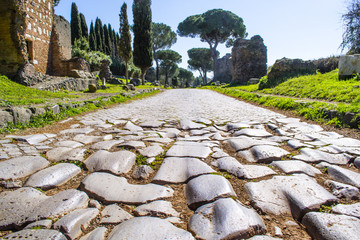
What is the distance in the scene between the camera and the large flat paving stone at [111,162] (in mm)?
1918

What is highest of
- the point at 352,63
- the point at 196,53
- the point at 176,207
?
the point at 196,53

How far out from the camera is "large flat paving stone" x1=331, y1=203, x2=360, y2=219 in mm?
1296

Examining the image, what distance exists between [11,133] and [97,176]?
6.65 feet

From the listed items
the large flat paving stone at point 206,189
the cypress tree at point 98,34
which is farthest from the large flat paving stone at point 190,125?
the cypress tree at point 98,34

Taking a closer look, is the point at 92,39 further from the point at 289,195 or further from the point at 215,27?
the point at 289,195

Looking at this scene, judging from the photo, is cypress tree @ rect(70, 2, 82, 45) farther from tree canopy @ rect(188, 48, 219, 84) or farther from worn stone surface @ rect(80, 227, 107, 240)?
worn stone surface @ rect(80, 227, 107, 240)

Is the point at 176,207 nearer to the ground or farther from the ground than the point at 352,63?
nearer to the ground

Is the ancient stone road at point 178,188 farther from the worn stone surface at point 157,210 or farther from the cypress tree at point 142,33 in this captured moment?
the cypress tree at point 142,33

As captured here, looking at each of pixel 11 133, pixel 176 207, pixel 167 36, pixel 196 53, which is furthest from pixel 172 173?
pixel 196 53

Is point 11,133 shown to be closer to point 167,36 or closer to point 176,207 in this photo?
point 176,207

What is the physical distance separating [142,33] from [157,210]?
912 inches

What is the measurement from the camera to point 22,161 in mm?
1957

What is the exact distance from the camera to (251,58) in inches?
676

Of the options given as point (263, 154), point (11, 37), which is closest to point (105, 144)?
point (263, 154)
